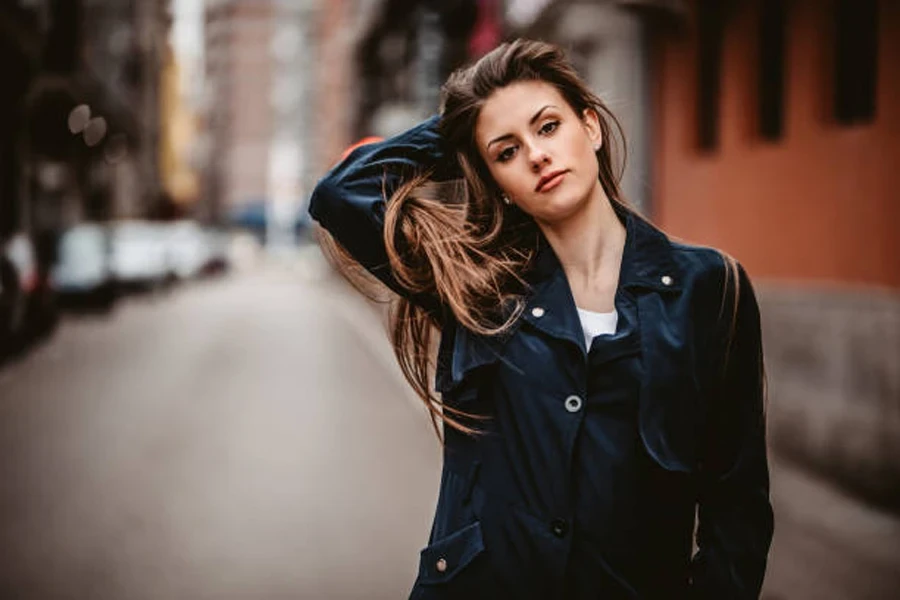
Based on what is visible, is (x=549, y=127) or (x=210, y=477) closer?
(x=549, y=127)

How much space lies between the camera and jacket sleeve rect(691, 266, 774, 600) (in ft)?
6.50

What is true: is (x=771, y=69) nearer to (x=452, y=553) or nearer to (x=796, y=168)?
(x=796, y=168)

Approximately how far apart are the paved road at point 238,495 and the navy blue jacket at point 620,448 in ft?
11.0

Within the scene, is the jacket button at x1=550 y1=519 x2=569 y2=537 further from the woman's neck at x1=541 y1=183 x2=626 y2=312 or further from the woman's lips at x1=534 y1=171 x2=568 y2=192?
the woman's lips at x1=534 y1=171 x2=568 y2=192

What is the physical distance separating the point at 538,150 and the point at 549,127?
7cm

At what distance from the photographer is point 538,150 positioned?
206cm

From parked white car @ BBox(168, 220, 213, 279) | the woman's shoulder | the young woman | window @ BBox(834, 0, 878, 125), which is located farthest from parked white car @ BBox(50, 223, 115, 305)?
the woman's shoulder

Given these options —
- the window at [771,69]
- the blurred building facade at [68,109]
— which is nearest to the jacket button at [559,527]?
the window at [771,69]

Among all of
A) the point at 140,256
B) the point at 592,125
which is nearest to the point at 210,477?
the point at 592,125

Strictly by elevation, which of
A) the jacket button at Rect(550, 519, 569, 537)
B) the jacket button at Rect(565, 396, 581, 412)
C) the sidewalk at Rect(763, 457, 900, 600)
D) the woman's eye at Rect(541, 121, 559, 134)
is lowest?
the sidewalk at Rect(763, 457, 900, 600)

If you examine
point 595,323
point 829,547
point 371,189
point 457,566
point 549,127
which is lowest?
point 829,547

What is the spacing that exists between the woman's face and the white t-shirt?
0.20 meters

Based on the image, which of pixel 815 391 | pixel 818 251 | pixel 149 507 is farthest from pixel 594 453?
pixel 818 251

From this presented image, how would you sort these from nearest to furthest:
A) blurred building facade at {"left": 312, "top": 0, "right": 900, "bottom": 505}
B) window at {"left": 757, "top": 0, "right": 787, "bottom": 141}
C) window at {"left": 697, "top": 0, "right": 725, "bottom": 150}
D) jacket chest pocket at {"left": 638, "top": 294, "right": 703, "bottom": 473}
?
1. jacket chest pocket at {"left": 638, "top": 294, "right": 703, "bottom": 473}
2. blurred building facade at {"left": 312, "top": 0, "right": 900, "bottom": 505}
3. window at {"left": 757, "top": 0, "right": 787, "bottom": 141}
4. window at {"left": 697, "top": 0, "right": 725, "bottom": 150}
